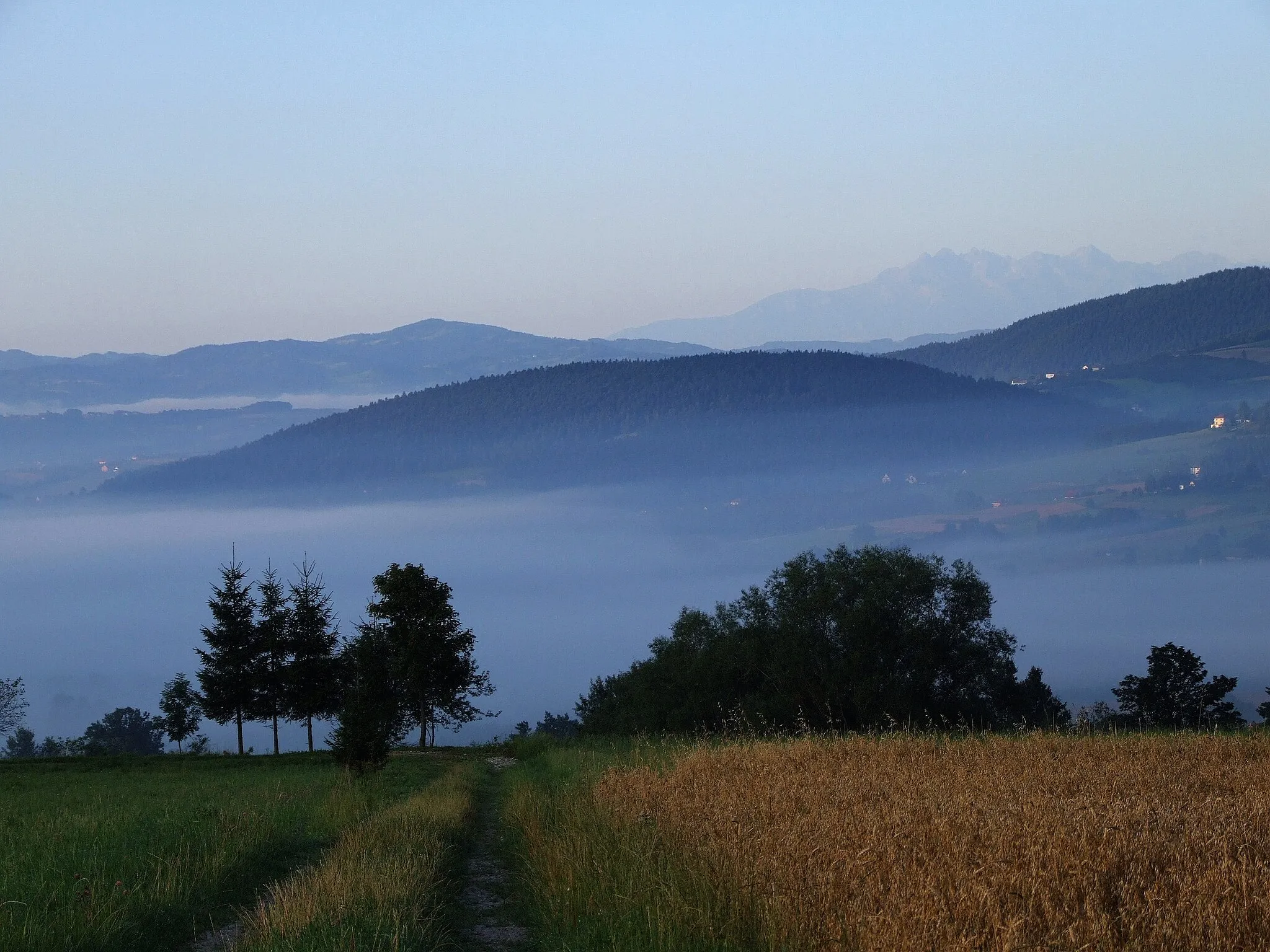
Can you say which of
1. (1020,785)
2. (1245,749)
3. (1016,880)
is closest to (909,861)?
(1016,880)

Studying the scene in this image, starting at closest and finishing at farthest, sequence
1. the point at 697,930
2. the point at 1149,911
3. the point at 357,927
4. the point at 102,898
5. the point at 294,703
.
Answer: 1. the point at 1149,911
2. the point at 697,930
3. the point at 357,927
4. the point at 102,898
5. the point at 294,703

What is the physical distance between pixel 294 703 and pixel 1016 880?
1998 inches

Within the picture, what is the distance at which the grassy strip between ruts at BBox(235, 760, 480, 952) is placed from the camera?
30.1 feet

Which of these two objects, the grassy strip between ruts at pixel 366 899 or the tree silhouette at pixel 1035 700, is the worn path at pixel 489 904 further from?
the tree silhouette at pixel 1035 700

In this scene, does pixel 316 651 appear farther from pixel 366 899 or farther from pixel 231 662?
pixel 366 899

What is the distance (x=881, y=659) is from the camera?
53375 mm

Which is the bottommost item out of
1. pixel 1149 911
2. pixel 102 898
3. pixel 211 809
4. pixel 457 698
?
pixel 457 698

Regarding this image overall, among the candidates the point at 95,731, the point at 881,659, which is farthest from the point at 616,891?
the point at 95,731

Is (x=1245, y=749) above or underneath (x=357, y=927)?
underneath

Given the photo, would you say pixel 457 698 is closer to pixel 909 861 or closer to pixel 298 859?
pixel 298 859

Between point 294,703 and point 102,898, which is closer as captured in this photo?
point 102,898

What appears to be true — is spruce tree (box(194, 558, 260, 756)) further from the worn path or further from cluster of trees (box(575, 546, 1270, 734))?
the worn path

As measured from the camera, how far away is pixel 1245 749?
1772 centimetres

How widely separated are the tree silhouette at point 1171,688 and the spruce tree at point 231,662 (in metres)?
40.9
